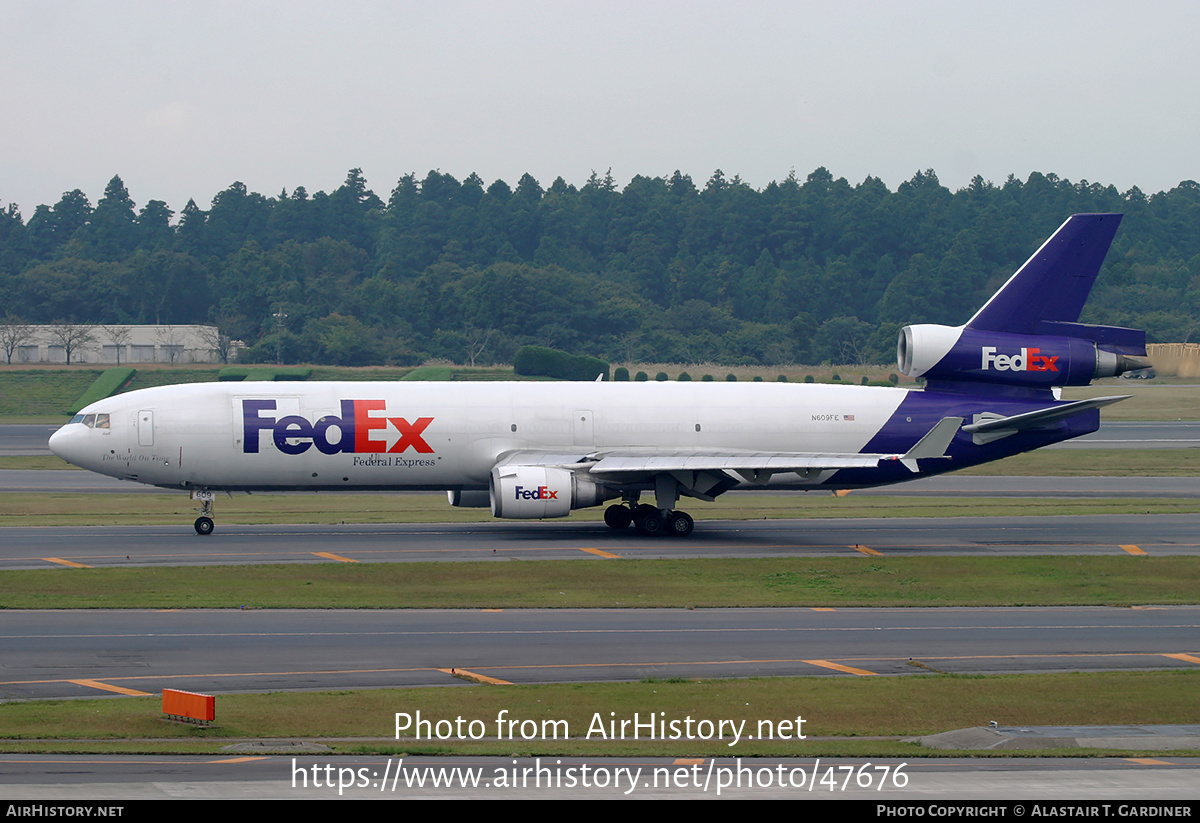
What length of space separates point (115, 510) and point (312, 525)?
10.0m

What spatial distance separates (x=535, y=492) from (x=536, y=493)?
46 millimetres

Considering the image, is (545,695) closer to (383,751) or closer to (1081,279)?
(383,751)

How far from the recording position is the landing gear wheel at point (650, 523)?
43.4 metres

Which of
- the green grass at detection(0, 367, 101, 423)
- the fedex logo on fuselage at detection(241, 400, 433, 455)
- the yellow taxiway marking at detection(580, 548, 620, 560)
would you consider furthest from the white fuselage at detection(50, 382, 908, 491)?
the green grass at detection(0, 367, 101, 423)

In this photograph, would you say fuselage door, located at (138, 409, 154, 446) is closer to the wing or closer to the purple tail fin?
the wing

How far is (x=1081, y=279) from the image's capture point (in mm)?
46625

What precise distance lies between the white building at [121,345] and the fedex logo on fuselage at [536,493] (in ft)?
365

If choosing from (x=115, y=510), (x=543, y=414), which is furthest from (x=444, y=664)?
(x=115, y=510)

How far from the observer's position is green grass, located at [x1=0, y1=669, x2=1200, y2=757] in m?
18.8

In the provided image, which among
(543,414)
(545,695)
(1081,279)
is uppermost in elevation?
(1081,279)

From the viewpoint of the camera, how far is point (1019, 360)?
46312 millimetres

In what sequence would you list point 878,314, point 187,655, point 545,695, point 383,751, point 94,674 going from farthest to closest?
point 878,314
point 187,655
point 94,674
point 545,695
point 383,751

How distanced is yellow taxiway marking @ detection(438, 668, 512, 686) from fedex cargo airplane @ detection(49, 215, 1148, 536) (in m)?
16.4
